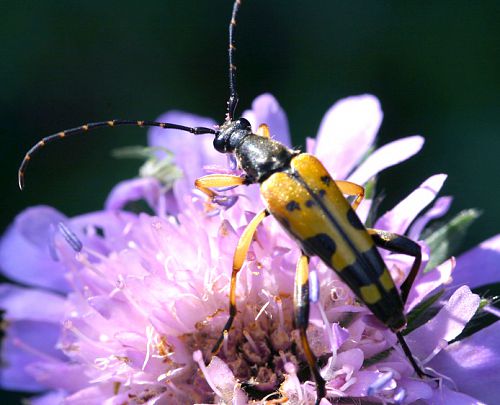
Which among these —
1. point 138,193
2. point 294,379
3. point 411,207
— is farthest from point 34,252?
point 411,207

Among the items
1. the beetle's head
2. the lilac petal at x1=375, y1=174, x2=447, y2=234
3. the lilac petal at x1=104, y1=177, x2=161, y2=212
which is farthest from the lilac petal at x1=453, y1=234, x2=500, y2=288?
the lilac petal at x1=104, y1=177, x2=161, y2=212

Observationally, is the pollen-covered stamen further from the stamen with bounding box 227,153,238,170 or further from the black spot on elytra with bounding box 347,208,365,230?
the black spot on elytra with bounding box 347,208,365,230

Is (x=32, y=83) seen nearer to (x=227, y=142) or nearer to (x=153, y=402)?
(x=227, y=142)

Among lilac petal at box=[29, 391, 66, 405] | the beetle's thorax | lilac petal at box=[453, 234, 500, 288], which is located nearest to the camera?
the beetle's thorax

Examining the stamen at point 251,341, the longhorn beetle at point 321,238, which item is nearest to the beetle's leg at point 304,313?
the longhorn beetle at point 321,238

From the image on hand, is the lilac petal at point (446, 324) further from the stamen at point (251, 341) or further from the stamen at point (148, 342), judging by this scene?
the stamen at point (148, 342)

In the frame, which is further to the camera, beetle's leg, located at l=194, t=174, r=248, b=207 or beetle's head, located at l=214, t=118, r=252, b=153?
beetle's head, located at l=214, t=118, r=252, b=153
